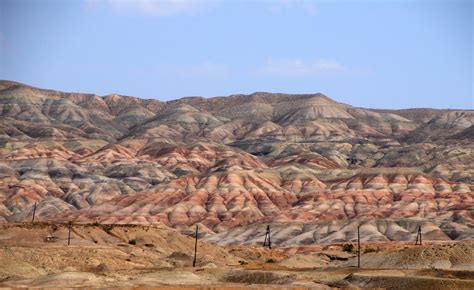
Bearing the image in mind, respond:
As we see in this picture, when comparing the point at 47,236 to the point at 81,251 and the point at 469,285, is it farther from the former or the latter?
the point at 469,285

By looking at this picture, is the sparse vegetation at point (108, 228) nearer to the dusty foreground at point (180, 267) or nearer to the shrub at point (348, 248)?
the dusty foreground at point (180, 267)

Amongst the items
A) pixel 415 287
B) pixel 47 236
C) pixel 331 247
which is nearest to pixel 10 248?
pixel 47 236

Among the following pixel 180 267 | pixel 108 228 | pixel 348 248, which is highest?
pixel 108 228

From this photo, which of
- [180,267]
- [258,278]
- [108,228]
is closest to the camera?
[258,278]

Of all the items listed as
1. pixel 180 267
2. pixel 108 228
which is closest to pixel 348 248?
pixel 108 228

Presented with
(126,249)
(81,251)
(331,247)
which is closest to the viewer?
(81,251)

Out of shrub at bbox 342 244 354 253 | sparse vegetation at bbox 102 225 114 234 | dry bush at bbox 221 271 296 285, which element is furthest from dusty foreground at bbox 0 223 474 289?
shrub at bbox 342 244 354 253

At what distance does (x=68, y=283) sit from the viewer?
3127 inches

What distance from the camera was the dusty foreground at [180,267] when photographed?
81.7 m

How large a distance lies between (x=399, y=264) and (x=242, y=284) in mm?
24071

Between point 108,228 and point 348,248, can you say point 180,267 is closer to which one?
point 108,228

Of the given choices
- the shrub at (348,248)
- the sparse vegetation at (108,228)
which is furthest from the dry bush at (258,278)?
the shrub at (348,248)

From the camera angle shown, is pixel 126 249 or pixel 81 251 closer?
pixel 81 251

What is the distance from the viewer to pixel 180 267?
10431 cm
